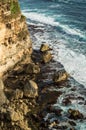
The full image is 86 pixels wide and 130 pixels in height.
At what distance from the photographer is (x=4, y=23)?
150ft

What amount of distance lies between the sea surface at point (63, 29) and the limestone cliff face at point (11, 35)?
7424 millimetres

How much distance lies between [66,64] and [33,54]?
588cm

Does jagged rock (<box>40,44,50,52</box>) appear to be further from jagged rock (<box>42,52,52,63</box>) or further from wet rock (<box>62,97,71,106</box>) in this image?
wet rock (<box>62,97,71,106</box>)

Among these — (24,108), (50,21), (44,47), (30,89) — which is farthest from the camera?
(50,21)

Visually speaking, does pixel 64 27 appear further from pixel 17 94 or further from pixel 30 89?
pixel 17 94

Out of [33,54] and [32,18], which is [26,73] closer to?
[33,54]

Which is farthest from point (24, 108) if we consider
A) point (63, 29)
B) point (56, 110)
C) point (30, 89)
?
point (63, 29)

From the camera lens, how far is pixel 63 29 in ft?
225

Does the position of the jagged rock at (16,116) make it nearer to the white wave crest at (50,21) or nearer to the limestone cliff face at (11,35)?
the limestone cliff face at (11,35)

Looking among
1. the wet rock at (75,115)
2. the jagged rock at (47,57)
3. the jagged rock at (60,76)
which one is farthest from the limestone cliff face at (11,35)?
the wet rock at (75,115)

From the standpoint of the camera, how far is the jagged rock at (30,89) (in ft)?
141

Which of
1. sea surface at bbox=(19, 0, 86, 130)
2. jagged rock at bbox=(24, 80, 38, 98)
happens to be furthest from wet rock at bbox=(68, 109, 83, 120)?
jagged rock at bbox=(24, 80, 38, 98)

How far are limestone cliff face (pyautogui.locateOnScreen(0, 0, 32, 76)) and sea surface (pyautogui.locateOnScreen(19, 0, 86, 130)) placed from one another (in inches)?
292

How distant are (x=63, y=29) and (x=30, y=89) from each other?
27604 millimetres
